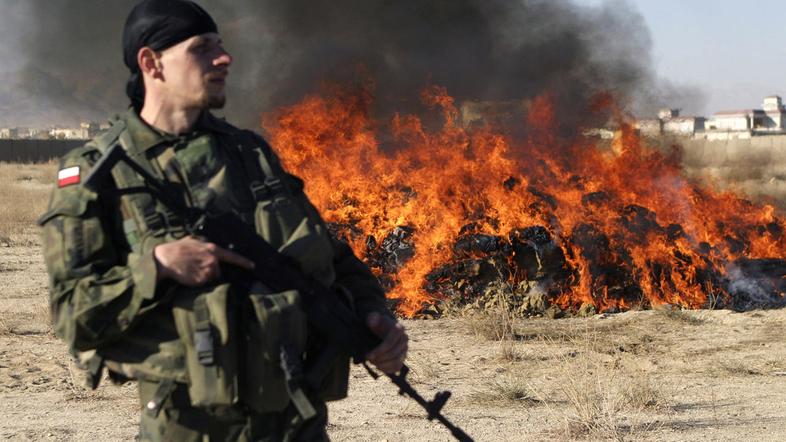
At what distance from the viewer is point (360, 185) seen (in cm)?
1037

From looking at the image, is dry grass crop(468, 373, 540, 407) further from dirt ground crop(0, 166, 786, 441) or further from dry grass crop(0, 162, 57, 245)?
dry grass crop(0, 162, 57, 245)

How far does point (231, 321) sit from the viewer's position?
214 cm

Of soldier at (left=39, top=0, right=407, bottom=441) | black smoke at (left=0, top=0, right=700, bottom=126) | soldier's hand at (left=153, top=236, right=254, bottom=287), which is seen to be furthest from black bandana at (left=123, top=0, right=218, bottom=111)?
black smoke at (left=0, top=0, right=700, bottom=126)

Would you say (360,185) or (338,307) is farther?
(360,185)

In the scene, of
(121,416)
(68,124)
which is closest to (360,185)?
(121,416)

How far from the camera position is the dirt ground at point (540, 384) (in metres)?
5.38

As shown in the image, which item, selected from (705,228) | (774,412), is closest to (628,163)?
(705,228)

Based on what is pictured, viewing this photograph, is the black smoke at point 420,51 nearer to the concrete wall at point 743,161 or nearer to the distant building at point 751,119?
the concrete wall at point 743,161

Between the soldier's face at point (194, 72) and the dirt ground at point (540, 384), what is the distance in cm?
331

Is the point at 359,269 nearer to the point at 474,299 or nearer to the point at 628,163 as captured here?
the point at 474,299

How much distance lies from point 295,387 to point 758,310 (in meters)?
8.00

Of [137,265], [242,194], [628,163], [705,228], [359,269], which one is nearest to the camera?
[137,265]

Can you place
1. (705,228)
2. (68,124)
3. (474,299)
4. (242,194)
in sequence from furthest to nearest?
(68,124)
(705,228)
(474,299)
(242,194)

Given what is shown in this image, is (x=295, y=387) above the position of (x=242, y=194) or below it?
below
